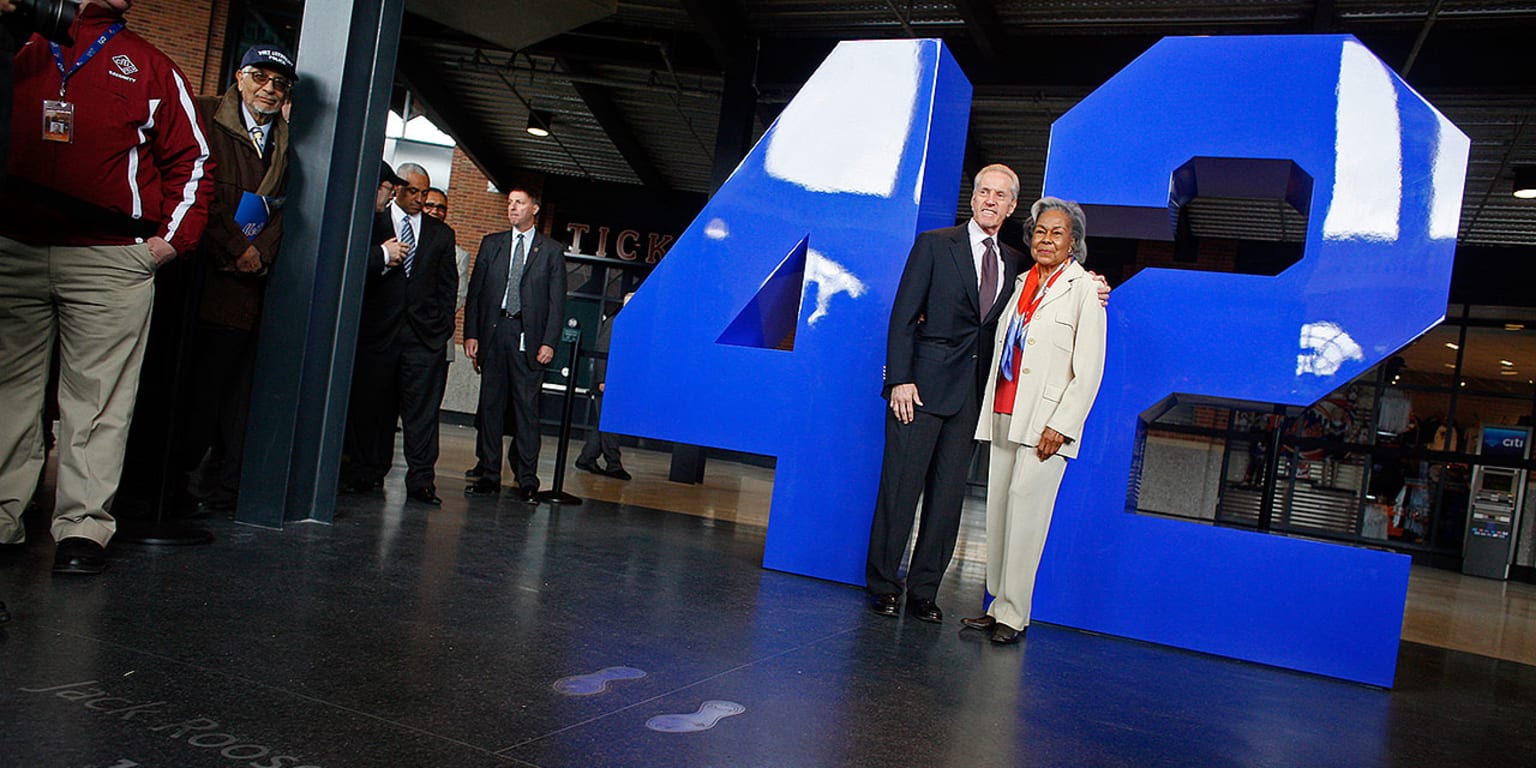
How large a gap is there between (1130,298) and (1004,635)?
5.13 ft

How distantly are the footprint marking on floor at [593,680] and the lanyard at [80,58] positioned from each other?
219 centimetres

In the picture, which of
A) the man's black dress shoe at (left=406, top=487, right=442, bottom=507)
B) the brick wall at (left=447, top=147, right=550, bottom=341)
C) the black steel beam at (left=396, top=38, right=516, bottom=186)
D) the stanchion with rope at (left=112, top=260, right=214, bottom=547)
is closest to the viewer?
the stanchion with rope at (left=112, top=260, right=214, bottom=547)

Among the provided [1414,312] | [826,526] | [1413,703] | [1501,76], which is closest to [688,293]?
[826,526]

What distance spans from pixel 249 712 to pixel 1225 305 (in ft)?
12.4

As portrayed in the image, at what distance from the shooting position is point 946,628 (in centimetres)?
408

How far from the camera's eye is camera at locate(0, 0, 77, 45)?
7.73ft

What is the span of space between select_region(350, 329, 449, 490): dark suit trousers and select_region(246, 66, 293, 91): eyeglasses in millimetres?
1873

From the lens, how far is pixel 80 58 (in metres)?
2.99

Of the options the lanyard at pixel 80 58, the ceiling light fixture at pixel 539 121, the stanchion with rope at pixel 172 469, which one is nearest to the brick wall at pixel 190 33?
the ceiling light fixture at pixel 539 121

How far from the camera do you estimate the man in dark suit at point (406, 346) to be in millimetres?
5578

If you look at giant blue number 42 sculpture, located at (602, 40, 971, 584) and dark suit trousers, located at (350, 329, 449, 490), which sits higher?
giant blue number 42 sculpture, located at (602, 40, 971, 584)

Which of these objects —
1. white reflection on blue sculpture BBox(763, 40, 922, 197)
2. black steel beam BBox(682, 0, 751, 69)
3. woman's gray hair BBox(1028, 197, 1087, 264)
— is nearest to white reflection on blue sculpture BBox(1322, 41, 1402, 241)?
woman's gray hair BBox(1028, 197, 1087, 264)

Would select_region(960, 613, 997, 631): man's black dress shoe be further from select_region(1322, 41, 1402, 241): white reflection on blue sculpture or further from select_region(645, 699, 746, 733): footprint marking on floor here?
select_region(1322, 41, 1402, 241): white reflection on blue sculpture

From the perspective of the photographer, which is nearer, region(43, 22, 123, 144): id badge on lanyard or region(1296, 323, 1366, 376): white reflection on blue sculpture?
region(43, 22, 123, 144): id badge on lanyard
